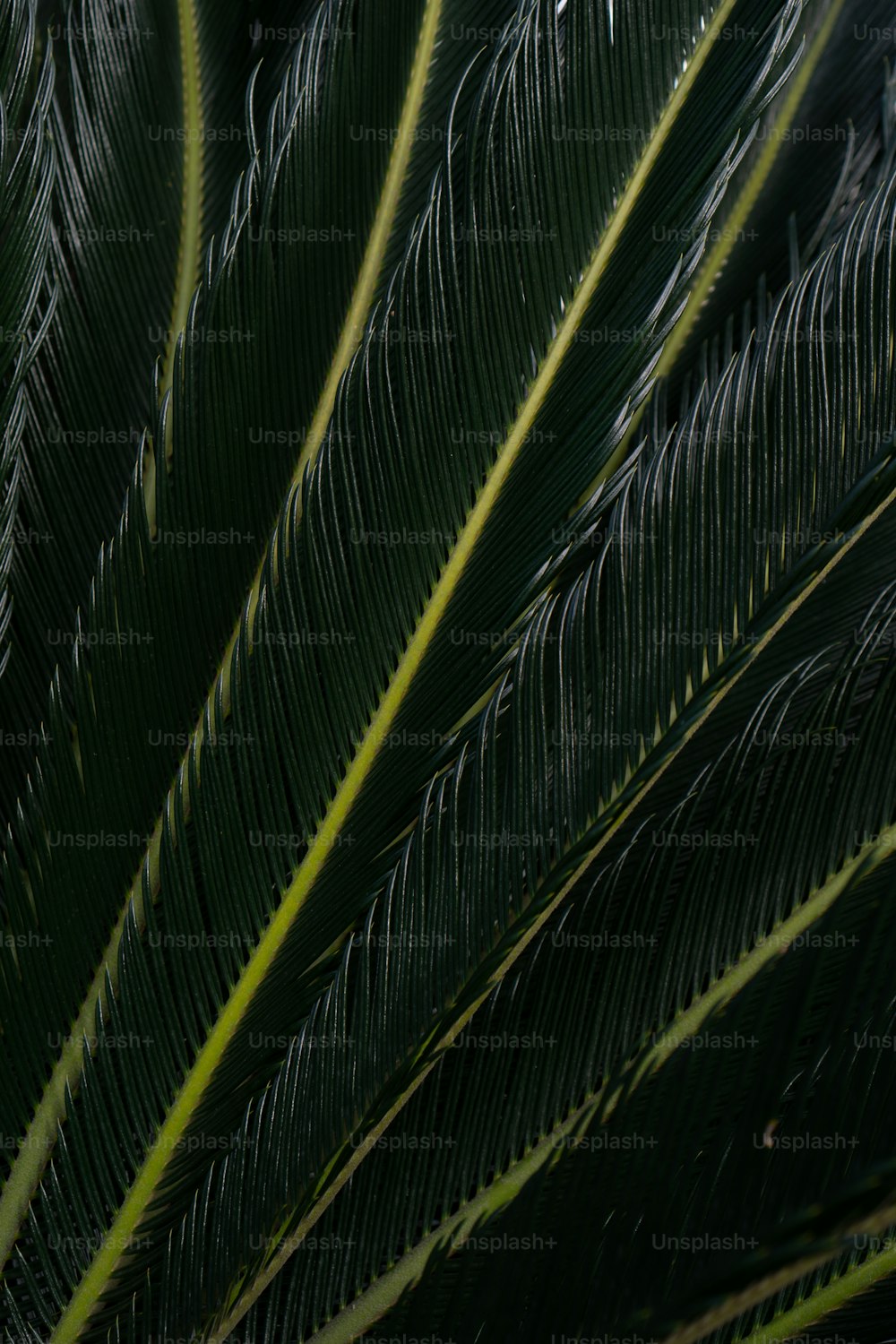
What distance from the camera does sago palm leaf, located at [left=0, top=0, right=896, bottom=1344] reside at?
1578 mm

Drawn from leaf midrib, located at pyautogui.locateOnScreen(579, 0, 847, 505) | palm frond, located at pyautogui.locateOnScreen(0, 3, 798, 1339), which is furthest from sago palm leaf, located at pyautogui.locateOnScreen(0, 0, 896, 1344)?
leaf midrib, located at pyautogui.locateOnScreen(579, 0, 847, 505)

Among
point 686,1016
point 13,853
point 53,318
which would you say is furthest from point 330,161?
point 686,1016

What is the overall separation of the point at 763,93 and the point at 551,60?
30cm

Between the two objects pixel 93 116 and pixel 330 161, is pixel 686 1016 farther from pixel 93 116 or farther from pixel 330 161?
pixel 93 116

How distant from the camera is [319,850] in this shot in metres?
1.68

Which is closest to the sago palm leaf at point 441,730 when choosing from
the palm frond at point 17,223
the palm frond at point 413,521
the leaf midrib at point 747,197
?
the palm frond at point 413,521

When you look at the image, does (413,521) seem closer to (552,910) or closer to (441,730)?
(441,730)

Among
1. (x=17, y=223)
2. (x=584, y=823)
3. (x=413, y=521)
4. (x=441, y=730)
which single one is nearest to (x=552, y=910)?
(x=584, y=823)

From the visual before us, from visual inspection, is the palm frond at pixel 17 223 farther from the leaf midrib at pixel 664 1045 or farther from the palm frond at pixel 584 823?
the leaf midrib at pixel 664 1045

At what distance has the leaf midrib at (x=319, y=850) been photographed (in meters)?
1.66

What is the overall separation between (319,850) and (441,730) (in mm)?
251

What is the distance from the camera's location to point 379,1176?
164 cm

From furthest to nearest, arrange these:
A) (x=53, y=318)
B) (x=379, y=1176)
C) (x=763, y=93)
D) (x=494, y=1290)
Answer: (x=53, y=318) → (x=379, y=1176) → (x=763, y=93) → (x=494, y=1290)

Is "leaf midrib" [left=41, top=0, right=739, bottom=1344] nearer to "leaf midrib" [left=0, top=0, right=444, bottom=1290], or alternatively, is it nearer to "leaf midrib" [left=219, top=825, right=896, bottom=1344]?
"leaf midrib" [left=0, top=0, right=444, bottom=1290]
